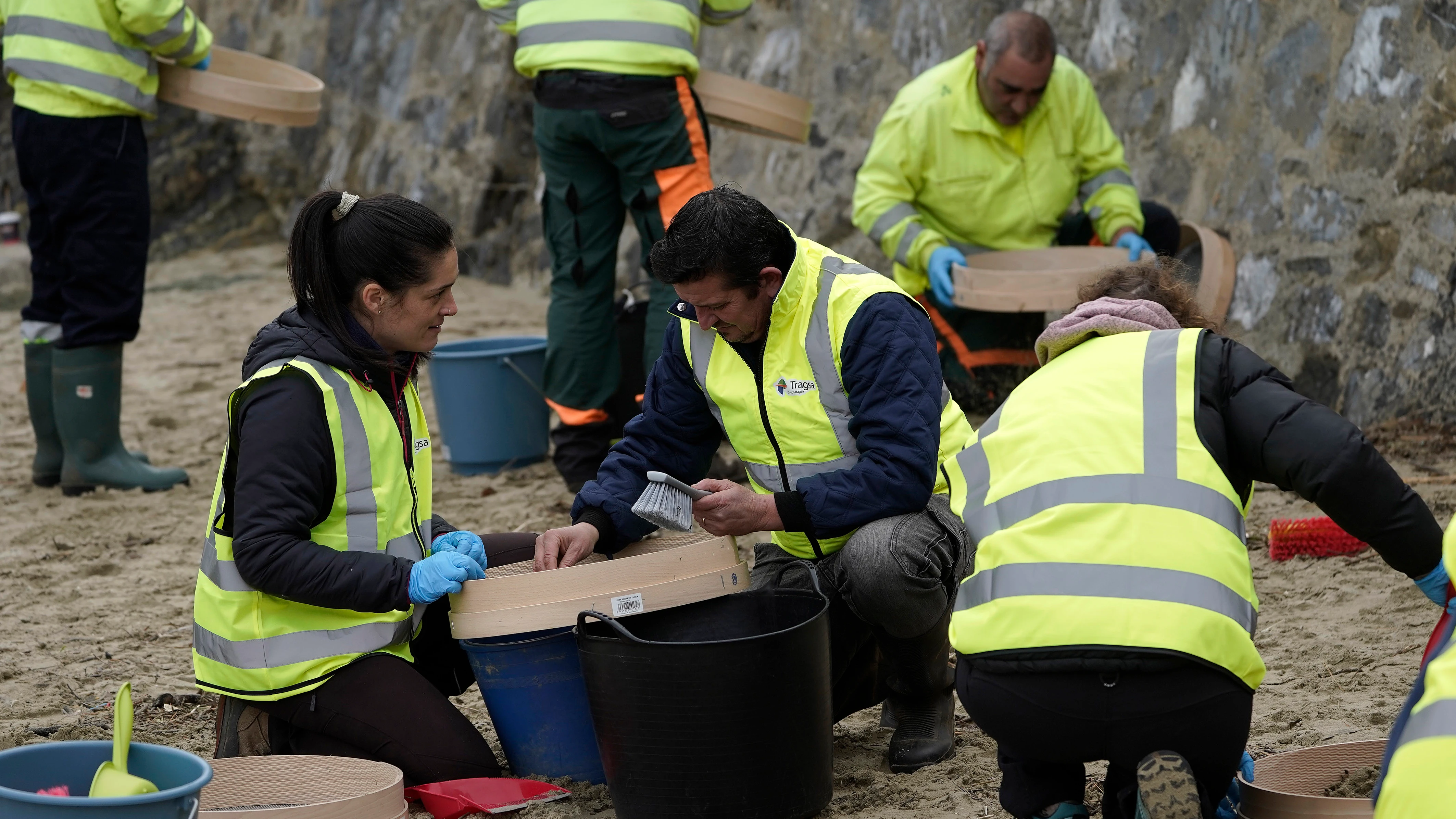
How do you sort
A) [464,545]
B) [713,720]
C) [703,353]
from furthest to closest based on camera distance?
[703,353] < [464,545] < [713,720]

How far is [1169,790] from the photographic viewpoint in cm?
177

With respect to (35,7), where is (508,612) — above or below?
below

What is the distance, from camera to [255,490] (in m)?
2.25

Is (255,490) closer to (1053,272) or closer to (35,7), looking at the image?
(1053,272)

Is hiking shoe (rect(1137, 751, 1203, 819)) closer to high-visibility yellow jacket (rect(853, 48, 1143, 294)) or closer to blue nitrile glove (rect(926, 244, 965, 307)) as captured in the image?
blue nitrile glove (rect(926, 244, 965, 307))

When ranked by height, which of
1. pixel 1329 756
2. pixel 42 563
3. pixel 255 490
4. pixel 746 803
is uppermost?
pixel 255 490

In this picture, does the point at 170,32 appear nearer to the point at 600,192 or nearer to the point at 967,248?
the point at 600,192

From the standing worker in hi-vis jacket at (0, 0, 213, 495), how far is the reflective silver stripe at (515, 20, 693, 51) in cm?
115

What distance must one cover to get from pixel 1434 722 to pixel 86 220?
13.3 ft

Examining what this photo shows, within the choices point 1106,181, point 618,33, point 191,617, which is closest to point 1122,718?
point 191,617

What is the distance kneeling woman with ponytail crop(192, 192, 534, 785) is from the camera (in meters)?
2.27

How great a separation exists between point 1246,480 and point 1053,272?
6.80ft

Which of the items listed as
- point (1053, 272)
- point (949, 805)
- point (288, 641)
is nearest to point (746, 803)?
point (949, 805)

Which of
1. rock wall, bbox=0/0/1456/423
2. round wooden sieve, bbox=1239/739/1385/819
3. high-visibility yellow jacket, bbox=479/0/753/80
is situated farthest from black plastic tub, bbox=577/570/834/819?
high-visibility yellow jacket, bbox=479/0/753/80
